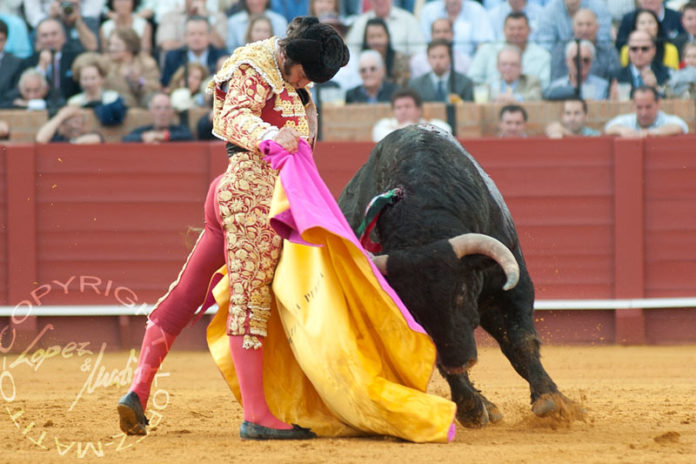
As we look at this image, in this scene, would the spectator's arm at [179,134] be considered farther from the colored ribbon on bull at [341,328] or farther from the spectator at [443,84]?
the colored ribbon on bull at [341,328]

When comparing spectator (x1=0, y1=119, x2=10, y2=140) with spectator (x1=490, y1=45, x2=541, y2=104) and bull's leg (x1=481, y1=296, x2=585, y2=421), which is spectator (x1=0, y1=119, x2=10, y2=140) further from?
bull's leg (x1=481, y1=296, x2=585, y2=421)

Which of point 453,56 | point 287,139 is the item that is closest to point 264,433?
point 287,139

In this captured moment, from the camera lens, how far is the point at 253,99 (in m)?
3.13

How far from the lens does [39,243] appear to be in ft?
22.9

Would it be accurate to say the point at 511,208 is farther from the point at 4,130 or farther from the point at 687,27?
the point at 4,130

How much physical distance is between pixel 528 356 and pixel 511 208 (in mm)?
3327

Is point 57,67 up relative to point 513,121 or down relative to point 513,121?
up

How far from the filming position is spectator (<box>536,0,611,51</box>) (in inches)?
294

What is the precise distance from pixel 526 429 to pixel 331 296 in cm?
81

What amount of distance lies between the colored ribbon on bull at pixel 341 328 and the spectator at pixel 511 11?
15.2 ft

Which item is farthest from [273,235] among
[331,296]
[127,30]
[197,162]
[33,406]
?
[127,30]

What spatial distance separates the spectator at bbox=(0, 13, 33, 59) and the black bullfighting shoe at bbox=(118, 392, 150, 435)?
5.05 metres

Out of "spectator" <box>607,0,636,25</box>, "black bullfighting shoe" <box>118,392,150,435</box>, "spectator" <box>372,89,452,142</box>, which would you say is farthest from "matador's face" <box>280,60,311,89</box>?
"spectator" <box>607,0,636,25</box>

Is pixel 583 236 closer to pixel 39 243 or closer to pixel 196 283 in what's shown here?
pixel 39 243
